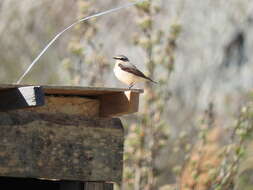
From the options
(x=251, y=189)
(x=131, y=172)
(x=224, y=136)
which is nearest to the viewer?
(x=131, y=172)

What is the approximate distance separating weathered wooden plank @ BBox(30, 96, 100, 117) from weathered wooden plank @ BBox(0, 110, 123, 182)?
0.06 m

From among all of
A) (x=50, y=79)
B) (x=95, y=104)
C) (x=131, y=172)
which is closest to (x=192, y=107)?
(x=50, y=79)

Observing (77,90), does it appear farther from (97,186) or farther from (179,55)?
(179,55)

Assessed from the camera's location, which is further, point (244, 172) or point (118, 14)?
point (118, 14)

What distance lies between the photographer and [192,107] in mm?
11469

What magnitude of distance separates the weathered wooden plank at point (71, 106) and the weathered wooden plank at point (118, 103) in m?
0.05

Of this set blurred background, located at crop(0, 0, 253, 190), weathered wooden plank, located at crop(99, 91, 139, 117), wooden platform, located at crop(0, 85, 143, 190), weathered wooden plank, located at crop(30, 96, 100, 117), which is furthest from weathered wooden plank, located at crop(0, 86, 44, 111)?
blurred background, located at crop(0, 0, 253, 190)

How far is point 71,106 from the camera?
4566 mm

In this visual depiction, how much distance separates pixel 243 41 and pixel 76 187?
7.42 meters

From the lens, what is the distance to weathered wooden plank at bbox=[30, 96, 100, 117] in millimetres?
4473

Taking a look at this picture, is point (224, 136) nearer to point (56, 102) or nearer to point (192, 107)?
point (192, 107)

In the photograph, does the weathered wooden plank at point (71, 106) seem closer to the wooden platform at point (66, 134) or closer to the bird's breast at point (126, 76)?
the wooden platform at point (66, 134)

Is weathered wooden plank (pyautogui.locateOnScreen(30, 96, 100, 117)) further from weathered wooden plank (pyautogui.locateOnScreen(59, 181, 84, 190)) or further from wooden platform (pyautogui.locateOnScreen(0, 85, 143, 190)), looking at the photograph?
weathered wooden plank (pyautogui.locateOnScreen(59, 181, 84, 190))

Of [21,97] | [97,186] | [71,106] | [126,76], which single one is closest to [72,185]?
[97,186]
